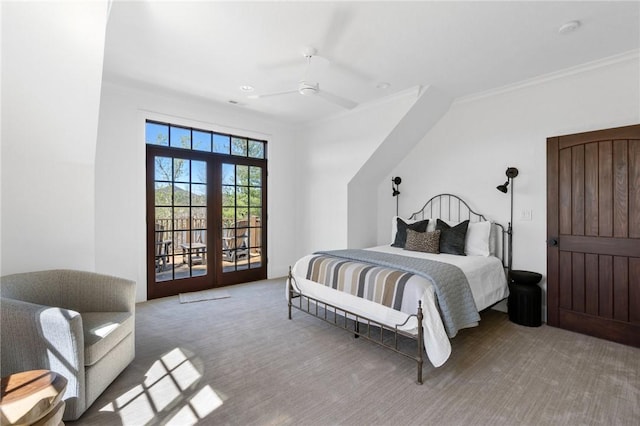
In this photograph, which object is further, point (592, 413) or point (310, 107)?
point (310, 107)

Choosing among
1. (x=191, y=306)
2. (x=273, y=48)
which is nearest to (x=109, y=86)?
(x=273, y=48)

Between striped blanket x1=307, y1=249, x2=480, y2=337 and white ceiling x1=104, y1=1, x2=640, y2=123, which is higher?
white ceiling x1=104, y1=1, x2=640, y2=123

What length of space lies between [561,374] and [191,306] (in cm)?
383

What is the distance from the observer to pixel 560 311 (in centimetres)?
322

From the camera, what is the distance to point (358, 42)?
2775mm

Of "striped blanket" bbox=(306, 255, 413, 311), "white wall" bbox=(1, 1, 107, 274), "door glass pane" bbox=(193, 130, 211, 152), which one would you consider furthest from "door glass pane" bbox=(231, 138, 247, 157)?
"striped blanket" bbox=(306, 255, 413, 311)

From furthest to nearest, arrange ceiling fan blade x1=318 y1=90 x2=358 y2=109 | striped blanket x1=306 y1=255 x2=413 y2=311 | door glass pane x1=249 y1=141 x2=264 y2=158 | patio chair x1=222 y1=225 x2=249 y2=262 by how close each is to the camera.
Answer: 1. door glass pane x1=249 y1=141 x2=264 y2=158
2. patio chair x1=222 y1=225 x2=249 y2=262
3. ceiling fan blade x1=318 y1=90 x2=358 y2=109
4. striped blanket x1=306 y1=255 x2=413 y2=311

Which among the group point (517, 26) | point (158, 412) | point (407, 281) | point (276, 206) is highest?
point (517, 26)

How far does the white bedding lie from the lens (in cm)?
226

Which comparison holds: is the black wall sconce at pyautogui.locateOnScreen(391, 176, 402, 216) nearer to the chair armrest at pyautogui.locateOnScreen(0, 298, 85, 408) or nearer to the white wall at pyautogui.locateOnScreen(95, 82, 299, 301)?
the white wall at pyautogui.locateOnScreen(95, 82, 299, 301)

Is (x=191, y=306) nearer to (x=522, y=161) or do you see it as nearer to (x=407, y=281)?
(x=407, y=281)

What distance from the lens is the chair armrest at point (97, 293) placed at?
2.45 metres

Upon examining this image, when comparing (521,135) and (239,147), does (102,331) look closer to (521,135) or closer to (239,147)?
(239,147)

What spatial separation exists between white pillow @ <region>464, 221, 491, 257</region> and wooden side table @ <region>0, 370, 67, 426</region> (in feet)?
12.2
